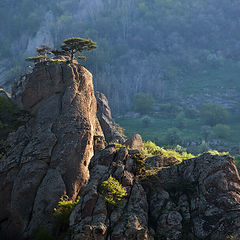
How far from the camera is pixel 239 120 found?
157500mm

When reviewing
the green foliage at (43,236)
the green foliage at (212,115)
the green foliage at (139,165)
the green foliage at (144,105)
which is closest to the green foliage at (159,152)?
the green foliage at (139,165)

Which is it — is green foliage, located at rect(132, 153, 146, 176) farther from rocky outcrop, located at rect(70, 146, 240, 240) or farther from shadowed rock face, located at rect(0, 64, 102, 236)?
shadowed rock face, located at rect(0, 64, 102, 236)

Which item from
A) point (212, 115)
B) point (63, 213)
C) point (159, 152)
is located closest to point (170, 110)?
point (212, 115)

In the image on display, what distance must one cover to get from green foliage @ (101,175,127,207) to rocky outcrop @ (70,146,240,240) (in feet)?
1.43

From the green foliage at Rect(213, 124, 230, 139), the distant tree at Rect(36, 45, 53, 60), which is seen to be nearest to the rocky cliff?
the distant tree at Rect(36, 45, 53, 60)

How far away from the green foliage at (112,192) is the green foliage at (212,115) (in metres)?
133

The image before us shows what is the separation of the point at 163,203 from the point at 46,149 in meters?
13.1

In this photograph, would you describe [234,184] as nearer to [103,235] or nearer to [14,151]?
[103,235]

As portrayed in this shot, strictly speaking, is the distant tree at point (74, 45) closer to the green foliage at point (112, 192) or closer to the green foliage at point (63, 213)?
the green foliage at point (112, 192)

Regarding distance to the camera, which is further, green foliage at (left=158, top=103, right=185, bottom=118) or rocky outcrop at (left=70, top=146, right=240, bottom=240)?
green foliage at (left=158, top=103, right=185, bottom=118)

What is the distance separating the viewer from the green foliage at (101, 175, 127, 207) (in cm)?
2292

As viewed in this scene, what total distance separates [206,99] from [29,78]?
549 ft

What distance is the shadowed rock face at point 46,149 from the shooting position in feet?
83.6

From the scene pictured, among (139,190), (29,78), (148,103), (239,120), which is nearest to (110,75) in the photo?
(148,103)
